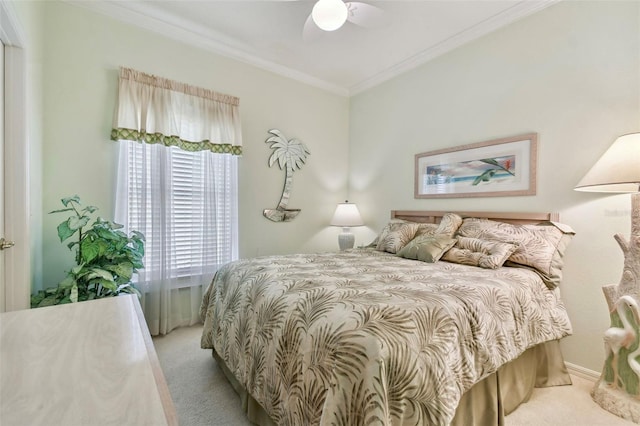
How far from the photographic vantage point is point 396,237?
2.85 metres

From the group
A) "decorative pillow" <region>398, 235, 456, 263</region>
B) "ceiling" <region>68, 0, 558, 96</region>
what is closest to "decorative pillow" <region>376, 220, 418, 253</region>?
"decorative pillow" <region>398, 235, 456, 263</region>

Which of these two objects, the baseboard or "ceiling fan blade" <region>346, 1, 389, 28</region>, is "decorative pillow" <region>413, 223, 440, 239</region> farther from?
"ceiling fan blade" <region>346, 1, 389, 28</region>

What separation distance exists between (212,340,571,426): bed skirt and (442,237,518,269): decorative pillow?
1.97ft

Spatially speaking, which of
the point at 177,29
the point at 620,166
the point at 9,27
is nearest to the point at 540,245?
the point at 620,166

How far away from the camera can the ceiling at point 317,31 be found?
250cm

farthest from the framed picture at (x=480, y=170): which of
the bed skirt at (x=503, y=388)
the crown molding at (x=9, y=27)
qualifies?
the crown molding at (x=9, y=27)

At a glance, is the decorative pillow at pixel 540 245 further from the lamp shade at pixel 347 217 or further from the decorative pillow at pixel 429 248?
the lamp shade at pixel 347 217

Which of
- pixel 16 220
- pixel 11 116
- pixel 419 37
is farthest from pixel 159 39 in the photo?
pixel 419 37

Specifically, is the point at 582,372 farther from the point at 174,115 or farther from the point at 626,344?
the point at 174,115

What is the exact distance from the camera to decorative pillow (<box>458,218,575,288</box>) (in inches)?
79.2

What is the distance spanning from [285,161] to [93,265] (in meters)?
2.26

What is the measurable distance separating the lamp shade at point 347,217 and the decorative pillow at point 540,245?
1687 mm

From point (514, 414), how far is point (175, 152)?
3405 mm

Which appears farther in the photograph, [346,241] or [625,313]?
[346,241]
